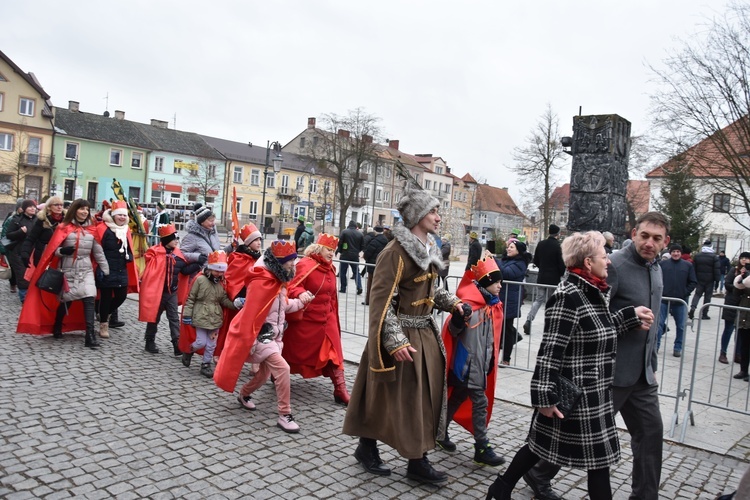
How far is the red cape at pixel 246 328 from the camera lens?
531 cm

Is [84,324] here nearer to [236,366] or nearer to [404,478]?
[236,366]

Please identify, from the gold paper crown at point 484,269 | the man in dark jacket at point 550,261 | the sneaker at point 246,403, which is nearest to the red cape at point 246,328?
the sneaker at point 246,403

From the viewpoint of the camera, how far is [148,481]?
158 inches

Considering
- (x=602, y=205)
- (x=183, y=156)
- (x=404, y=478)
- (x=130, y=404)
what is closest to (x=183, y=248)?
(x=130, y=404)

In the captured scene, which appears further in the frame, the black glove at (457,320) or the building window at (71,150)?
the building window at (71,150)

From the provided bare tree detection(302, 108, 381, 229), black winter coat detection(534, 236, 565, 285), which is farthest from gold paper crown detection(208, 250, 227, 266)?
bare tree detection(302, 108, 381, 229)

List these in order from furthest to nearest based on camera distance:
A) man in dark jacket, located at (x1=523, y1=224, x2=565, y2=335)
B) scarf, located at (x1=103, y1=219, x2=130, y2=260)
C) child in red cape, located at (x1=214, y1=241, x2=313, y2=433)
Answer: man in dark jacket, located at (x1=523, y1=224, x2=565, y2=335)
scarf, located at (x1=103, y1=219, x2=130, y2=260)
child in red cape, located at (x1=214, y1=241, x2=313, y2=433)

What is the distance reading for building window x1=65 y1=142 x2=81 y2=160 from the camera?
2154 inches

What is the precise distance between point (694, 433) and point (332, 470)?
357cm

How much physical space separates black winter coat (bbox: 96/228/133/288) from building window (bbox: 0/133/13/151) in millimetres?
50860

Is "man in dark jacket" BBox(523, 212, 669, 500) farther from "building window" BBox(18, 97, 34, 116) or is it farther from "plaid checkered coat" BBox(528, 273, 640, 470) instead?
"building window" BBox(18, 97, 34, 116)

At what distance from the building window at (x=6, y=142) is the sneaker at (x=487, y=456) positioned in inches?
2220

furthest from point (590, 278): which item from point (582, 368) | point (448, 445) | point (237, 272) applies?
point (237, 272)

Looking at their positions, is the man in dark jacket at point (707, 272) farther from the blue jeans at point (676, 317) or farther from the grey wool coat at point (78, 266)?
the grey wool coat at point (78, 266)
